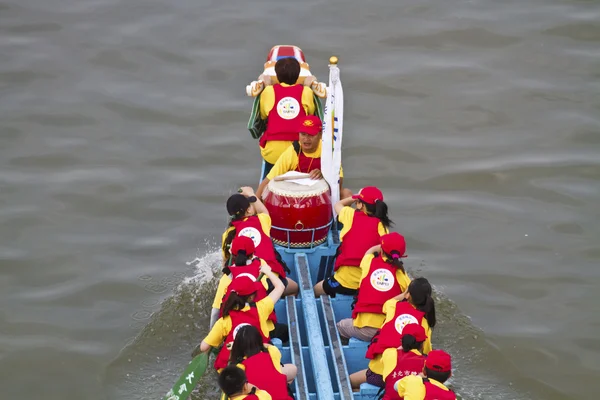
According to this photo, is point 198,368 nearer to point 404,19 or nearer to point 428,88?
point 428,88

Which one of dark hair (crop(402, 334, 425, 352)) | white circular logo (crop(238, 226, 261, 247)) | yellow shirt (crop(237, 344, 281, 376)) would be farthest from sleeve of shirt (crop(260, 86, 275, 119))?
dark hair (crop(402, 334, 425, 352))

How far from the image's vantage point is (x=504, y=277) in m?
9.34

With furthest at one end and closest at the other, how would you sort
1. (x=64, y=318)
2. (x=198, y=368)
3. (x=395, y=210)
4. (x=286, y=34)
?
(x=286, y=34)
(x=395, y=210)
(x=64, y=318)
(x=198, y=368)

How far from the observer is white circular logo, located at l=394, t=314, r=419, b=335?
608cm

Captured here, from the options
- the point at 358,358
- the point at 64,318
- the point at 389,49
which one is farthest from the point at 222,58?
the point at 358,358

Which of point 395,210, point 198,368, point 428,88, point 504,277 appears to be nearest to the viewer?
point 198,368

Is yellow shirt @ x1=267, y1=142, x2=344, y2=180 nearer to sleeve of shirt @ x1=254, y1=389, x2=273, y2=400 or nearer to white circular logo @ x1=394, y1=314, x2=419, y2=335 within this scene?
white circular logo @ x1=394, y1=314, x2=419, y2=335

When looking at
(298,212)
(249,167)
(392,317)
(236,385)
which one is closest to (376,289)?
(392,317)

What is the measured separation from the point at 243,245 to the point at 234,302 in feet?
1.83

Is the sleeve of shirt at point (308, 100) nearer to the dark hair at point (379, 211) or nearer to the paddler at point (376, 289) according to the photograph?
the dark hair at point (379, 211)

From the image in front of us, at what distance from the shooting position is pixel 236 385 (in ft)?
17.4

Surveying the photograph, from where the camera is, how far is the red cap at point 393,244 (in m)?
6.45

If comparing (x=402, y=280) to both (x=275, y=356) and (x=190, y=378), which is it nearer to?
(x=275, y=356)

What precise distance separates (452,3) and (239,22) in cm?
311
